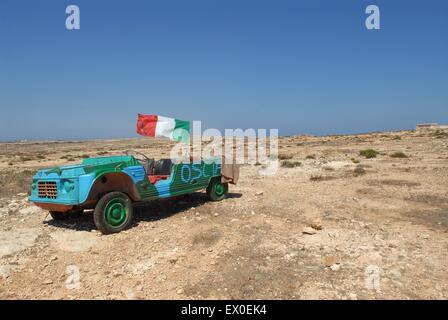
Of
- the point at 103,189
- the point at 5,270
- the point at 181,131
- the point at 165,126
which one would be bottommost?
the point at 5,270

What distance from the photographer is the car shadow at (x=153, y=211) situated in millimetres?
7820

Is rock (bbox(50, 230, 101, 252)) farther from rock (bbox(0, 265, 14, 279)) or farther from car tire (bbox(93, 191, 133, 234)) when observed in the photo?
rock (bbox(0, 265, 14, 279))

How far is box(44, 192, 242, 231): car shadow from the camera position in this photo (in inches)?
308

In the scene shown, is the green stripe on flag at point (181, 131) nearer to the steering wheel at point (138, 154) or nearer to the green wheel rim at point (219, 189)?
the steering wheel at point (138, 154)

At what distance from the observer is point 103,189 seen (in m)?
7.17

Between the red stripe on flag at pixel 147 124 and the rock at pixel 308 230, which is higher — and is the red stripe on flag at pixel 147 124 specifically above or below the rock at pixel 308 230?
above

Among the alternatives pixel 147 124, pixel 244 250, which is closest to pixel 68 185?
pixel 147 124

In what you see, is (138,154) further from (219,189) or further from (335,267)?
(335,267)

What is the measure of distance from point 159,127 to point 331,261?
4941 millimetres

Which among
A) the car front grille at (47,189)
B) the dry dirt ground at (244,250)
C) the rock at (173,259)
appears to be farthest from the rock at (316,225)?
the car front grille at (47,189)

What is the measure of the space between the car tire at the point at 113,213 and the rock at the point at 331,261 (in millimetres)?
3907

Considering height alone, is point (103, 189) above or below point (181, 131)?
below
